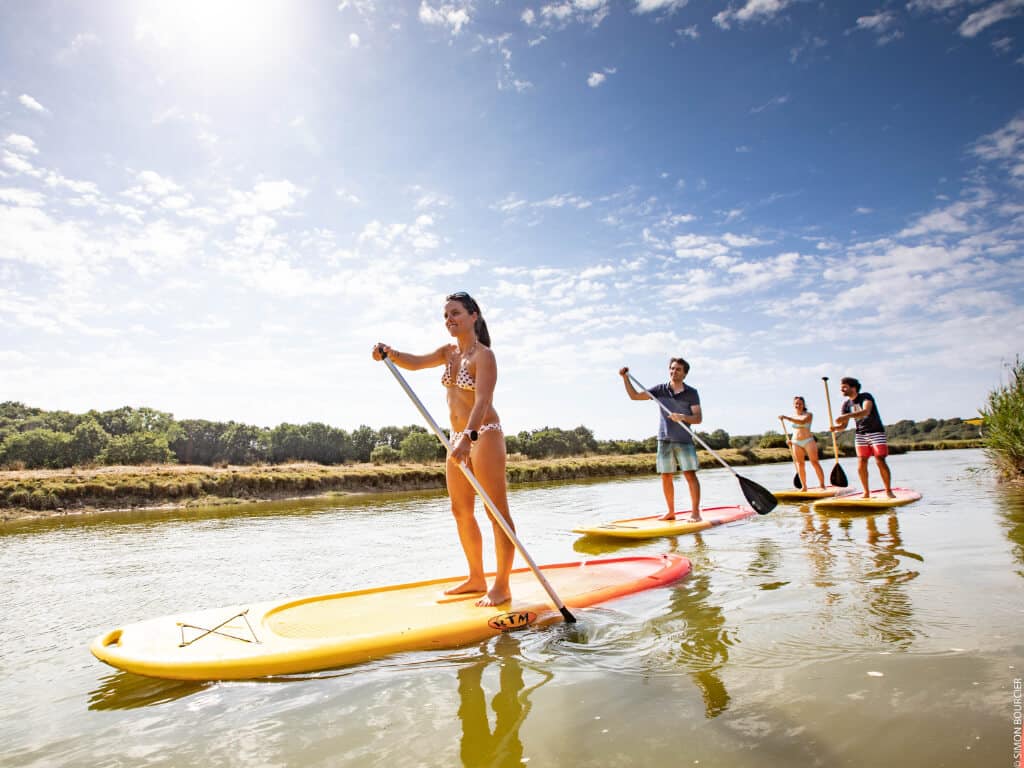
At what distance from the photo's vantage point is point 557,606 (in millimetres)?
3682

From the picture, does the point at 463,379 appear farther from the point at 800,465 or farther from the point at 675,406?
the point at 800,465

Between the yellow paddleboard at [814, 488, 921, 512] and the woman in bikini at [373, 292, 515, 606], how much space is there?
21.6 ft

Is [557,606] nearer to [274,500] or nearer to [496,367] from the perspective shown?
[496,367]

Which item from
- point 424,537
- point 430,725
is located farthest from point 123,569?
point 430,725

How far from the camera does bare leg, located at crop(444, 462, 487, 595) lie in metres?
4.25

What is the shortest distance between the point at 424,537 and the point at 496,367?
5300mm

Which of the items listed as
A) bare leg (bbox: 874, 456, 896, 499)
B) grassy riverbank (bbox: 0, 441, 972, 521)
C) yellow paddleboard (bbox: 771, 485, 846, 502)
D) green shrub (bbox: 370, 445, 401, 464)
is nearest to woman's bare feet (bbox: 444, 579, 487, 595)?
bare leg (bbox: 874, 456, 896, 499)

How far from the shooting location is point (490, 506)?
12.4 ft

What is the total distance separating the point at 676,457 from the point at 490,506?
5.06m

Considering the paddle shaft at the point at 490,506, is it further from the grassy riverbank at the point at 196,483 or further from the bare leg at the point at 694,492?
the grassy riverbank at the point at 196,483

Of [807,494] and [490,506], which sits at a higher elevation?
[490,506]

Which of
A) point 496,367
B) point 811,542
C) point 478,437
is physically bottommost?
point 811,542

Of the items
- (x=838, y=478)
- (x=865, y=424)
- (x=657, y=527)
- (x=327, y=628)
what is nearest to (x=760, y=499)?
(x=657, y=527)

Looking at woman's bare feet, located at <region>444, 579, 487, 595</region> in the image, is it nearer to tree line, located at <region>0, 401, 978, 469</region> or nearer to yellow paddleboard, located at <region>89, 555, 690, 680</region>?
yellow paddleboard, located at <region>89, 555, 690, 680</region>
